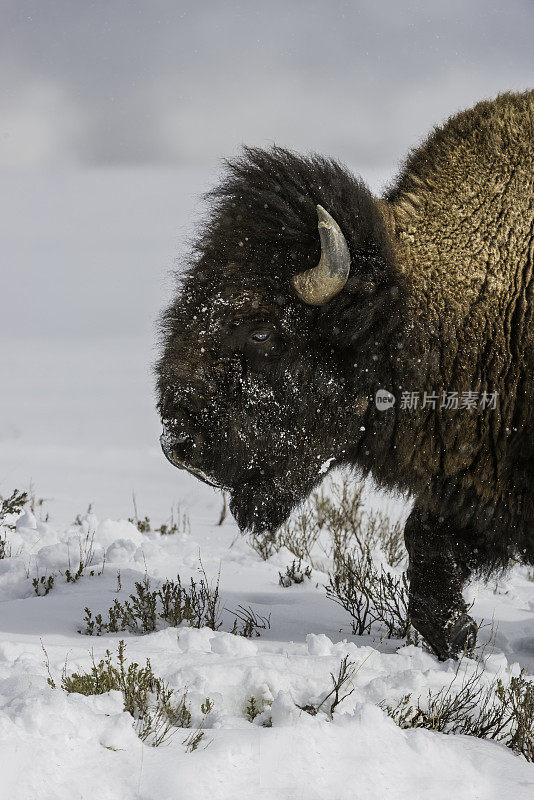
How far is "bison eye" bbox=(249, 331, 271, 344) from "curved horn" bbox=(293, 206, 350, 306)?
0.22 meters

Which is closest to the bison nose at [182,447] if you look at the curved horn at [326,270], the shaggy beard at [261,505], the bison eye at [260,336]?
the shaggy beard at [261,505]

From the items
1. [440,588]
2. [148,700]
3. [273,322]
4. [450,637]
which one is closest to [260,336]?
[273,322]

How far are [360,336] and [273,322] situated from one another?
0.39 metres

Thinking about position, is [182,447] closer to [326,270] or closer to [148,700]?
[326,270]

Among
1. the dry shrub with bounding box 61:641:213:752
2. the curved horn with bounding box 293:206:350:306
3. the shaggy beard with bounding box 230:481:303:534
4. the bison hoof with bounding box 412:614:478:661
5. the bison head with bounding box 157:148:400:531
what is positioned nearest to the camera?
the dry shrub with bounding box 61:641:213:752

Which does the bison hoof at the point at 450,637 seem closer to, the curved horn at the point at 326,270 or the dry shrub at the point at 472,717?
the dry shrub at the point at 472,717

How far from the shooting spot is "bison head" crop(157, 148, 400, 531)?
11.0 ft

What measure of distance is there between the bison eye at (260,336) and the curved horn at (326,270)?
223 mm

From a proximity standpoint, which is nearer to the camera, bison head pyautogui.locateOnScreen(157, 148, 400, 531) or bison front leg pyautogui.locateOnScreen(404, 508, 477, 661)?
bison head pyautogui.locateOnScreen(157, 148, 400, 531)

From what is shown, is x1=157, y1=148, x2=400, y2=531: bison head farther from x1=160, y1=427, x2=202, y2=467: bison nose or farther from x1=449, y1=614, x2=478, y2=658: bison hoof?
x1=449, y1=614, x2=478, y2=658: bison hoof

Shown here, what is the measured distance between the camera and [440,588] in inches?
161

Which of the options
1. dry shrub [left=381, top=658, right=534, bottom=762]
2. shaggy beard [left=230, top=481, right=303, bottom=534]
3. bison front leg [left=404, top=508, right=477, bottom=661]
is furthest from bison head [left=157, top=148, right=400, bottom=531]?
dry shrub [left=381, top=658, right=534, bottom=762]

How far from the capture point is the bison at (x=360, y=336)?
3365 millimetres

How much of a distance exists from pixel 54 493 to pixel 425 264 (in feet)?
30.7
